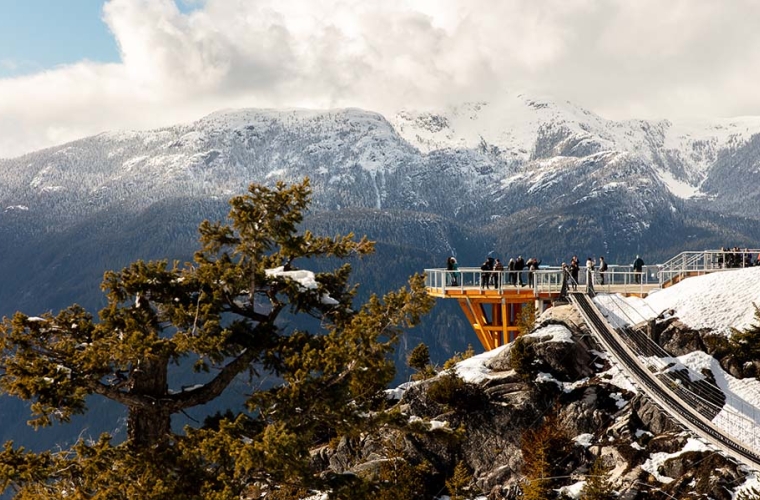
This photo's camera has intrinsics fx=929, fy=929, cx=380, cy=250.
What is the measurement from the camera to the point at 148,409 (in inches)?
846

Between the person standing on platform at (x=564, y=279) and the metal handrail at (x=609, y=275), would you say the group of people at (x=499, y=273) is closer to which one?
the metal handrail at (x=609, y=275)

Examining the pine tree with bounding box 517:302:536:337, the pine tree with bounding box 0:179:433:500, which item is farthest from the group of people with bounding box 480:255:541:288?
the pine tree with bounding box 0:179:433:500

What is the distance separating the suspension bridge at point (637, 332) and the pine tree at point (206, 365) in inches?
480

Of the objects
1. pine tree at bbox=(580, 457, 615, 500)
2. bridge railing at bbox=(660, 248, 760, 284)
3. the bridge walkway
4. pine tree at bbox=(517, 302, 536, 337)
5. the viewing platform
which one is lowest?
pine tree at bbox=(580, 457, 615, 500)

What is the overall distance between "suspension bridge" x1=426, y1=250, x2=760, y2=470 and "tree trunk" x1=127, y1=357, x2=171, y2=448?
1618 centimetres

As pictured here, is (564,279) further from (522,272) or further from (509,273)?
(509,273)

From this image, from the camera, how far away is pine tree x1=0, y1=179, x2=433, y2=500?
1977cm

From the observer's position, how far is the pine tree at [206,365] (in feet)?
64.8

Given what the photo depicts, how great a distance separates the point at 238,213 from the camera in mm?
21156

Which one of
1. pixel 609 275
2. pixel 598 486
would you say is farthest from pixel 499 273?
pixel 598 486

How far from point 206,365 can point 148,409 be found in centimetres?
220

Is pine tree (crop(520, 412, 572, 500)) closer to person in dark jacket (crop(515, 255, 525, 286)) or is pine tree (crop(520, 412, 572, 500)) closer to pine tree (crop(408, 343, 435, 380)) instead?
pine tree (crop(408, 343, 435, 380))

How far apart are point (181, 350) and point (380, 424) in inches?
196

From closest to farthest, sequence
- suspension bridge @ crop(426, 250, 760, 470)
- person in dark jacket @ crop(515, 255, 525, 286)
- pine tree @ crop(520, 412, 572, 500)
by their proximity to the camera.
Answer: pine tree @ crop(520, 412, 572, 500) → suspension bridge @ crop(426, 250, 760, 470) → person in dark jacket @ crop(515, 255, 525, 286)
